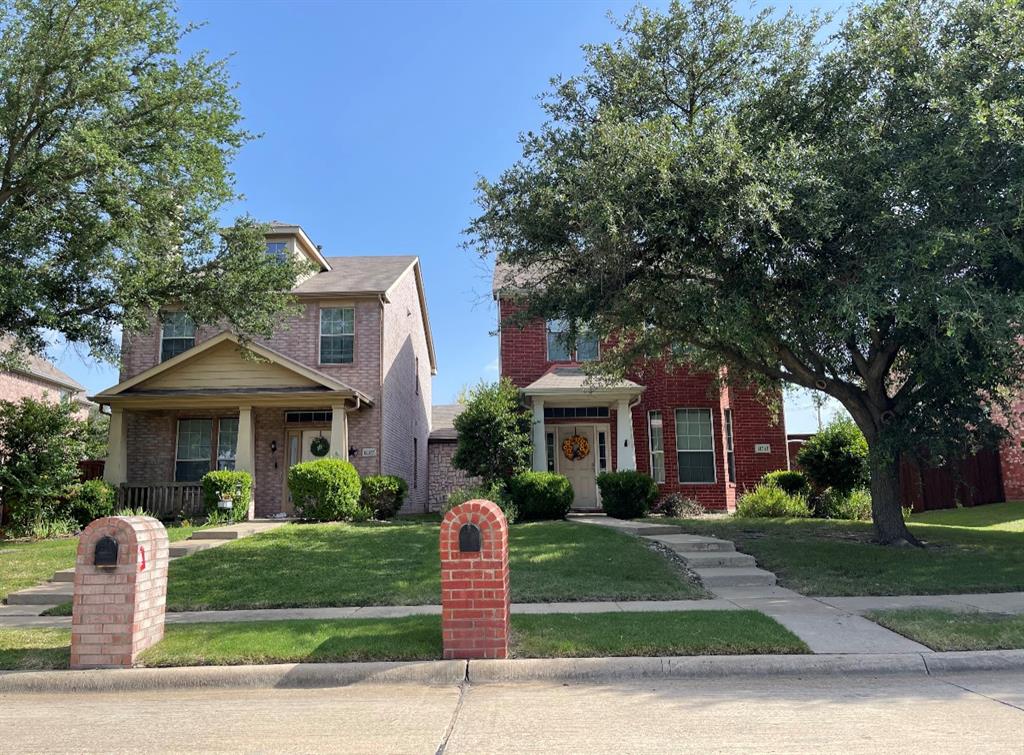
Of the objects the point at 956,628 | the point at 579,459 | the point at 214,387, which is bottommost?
the point at 956,628

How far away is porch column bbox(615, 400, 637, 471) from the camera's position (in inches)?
693

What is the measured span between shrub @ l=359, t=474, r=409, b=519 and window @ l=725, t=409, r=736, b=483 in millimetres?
8906

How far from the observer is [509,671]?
570 cm

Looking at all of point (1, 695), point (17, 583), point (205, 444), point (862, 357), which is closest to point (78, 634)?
point (1, 695)

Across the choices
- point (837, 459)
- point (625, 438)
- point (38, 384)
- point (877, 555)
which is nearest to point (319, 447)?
point (625, 438)

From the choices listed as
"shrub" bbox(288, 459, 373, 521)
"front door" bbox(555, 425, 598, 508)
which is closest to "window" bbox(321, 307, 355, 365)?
"shrub" bbox(288, 459, 373, 521)

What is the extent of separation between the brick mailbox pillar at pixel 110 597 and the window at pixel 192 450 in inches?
501

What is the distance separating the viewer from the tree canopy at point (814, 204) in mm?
8820

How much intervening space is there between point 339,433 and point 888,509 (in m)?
11.6

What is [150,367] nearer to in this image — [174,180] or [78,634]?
[174,180]

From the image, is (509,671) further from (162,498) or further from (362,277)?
(362,277)

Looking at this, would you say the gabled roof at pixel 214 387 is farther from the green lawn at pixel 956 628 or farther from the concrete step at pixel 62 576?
the green lawn at pixel 956 628

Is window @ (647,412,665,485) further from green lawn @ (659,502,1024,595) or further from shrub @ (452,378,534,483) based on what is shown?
shrub @ (452,378,534,483)

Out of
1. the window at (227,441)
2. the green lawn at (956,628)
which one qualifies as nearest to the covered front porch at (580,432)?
the window at (227,441)
